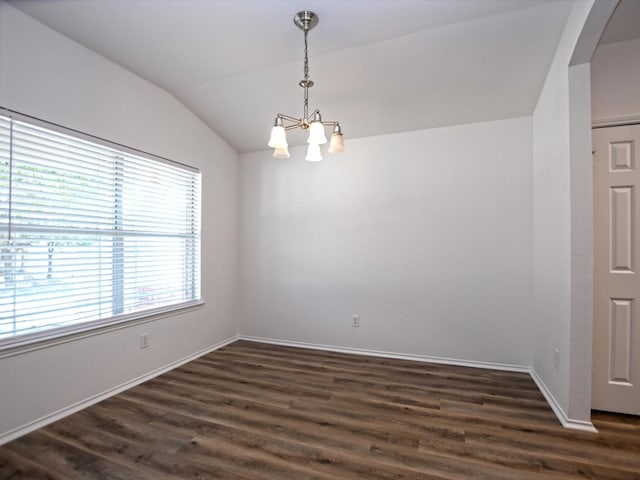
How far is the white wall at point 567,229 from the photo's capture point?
192cm

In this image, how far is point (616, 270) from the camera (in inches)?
83.5

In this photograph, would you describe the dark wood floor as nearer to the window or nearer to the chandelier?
the window

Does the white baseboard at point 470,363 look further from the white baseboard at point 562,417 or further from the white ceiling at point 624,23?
the white ceiling at point 624,23

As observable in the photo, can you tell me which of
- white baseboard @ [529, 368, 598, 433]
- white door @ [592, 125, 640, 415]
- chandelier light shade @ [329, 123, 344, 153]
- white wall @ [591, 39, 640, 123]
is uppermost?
white wall @ [591, 39, 640, 123]

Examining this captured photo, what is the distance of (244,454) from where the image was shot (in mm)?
1763

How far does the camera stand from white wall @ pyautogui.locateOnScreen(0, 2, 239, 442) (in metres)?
1.95

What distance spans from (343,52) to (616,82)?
1976mm

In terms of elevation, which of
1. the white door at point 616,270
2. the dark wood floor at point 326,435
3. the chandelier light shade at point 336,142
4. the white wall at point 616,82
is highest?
the white wall at point 616,82

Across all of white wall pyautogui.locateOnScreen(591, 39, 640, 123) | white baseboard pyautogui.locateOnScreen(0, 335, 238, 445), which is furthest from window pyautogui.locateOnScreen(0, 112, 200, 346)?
white wall pyautogui.locateOnScreen(591, 39, 640, 123)

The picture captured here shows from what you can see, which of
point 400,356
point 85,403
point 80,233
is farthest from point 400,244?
point 85,403

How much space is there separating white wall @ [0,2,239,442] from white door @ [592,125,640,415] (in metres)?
3.58

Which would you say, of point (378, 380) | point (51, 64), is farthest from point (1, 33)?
point (378, 380)

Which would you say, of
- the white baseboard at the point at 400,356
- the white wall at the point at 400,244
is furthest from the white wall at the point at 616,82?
the white baseboard at the point at 400,356

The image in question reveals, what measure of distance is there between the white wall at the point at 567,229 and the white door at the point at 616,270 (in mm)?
252
